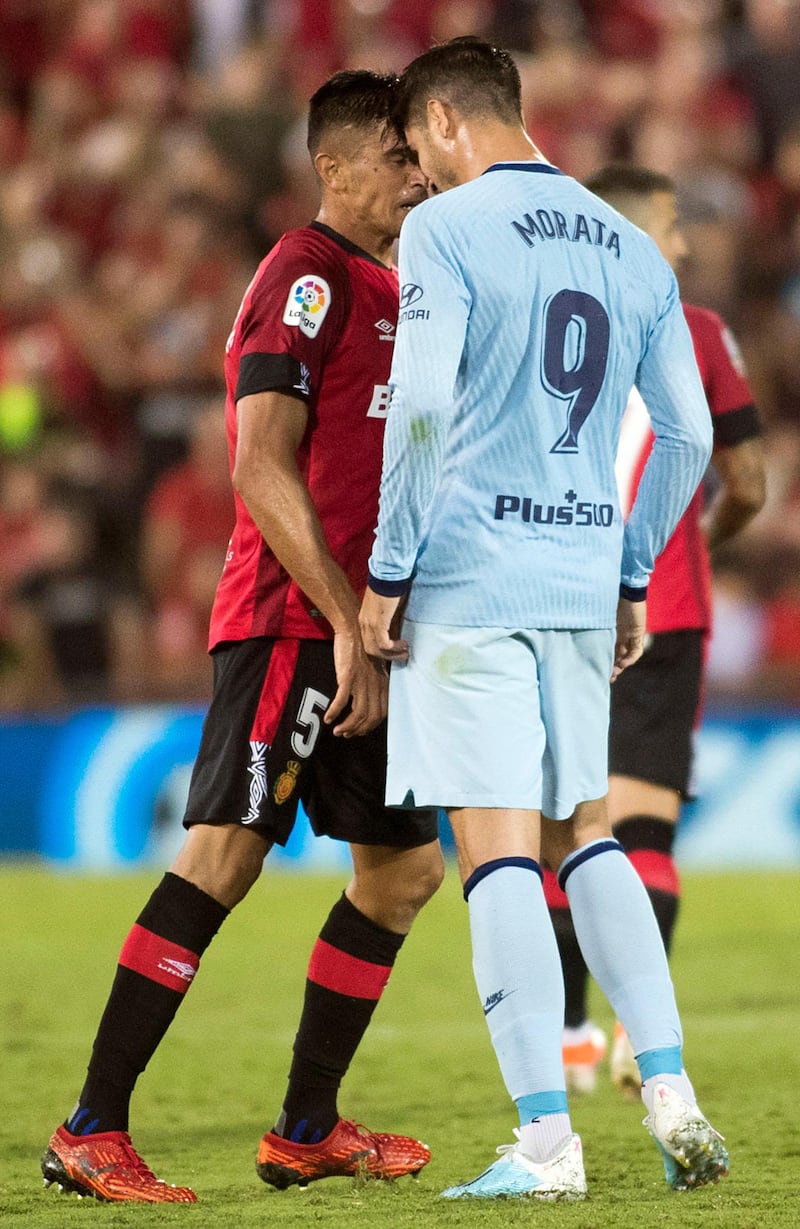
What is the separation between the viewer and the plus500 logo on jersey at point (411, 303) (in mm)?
3305

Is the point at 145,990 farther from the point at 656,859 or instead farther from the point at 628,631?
the point at 656,859

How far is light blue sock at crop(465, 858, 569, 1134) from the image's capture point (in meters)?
3.31

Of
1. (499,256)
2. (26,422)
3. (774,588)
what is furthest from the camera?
(26,422)

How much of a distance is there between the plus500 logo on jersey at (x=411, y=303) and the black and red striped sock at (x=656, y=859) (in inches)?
82.3

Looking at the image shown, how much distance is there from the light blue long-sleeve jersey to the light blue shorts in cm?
5

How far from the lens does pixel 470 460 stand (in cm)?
343

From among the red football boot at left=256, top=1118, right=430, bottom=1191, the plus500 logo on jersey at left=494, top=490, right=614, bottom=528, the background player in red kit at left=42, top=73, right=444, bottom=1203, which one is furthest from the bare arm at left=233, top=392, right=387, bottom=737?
the red football boot at left=256, top=1118, right=430, bottom=1191

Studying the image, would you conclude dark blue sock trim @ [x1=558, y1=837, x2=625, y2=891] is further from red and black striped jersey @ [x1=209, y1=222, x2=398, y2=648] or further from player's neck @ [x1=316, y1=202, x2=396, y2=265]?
player's neck @ [x1=316, y1=202, x2=396, y2=265]

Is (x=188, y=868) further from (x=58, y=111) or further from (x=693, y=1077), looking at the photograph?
(x=58, y=111)

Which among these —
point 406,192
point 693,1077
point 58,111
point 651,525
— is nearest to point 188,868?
point 651,525

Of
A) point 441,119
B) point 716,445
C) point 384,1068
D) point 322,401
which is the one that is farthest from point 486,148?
point 384,1068

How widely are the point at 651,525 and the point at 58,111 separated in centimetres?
995

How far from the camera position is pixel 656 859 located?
16.4 feet

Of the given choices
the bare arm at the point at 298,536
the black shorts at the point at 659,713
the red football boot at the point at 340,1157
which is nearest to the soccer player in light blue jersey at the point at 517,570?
the bare arm at the point at 298,536
